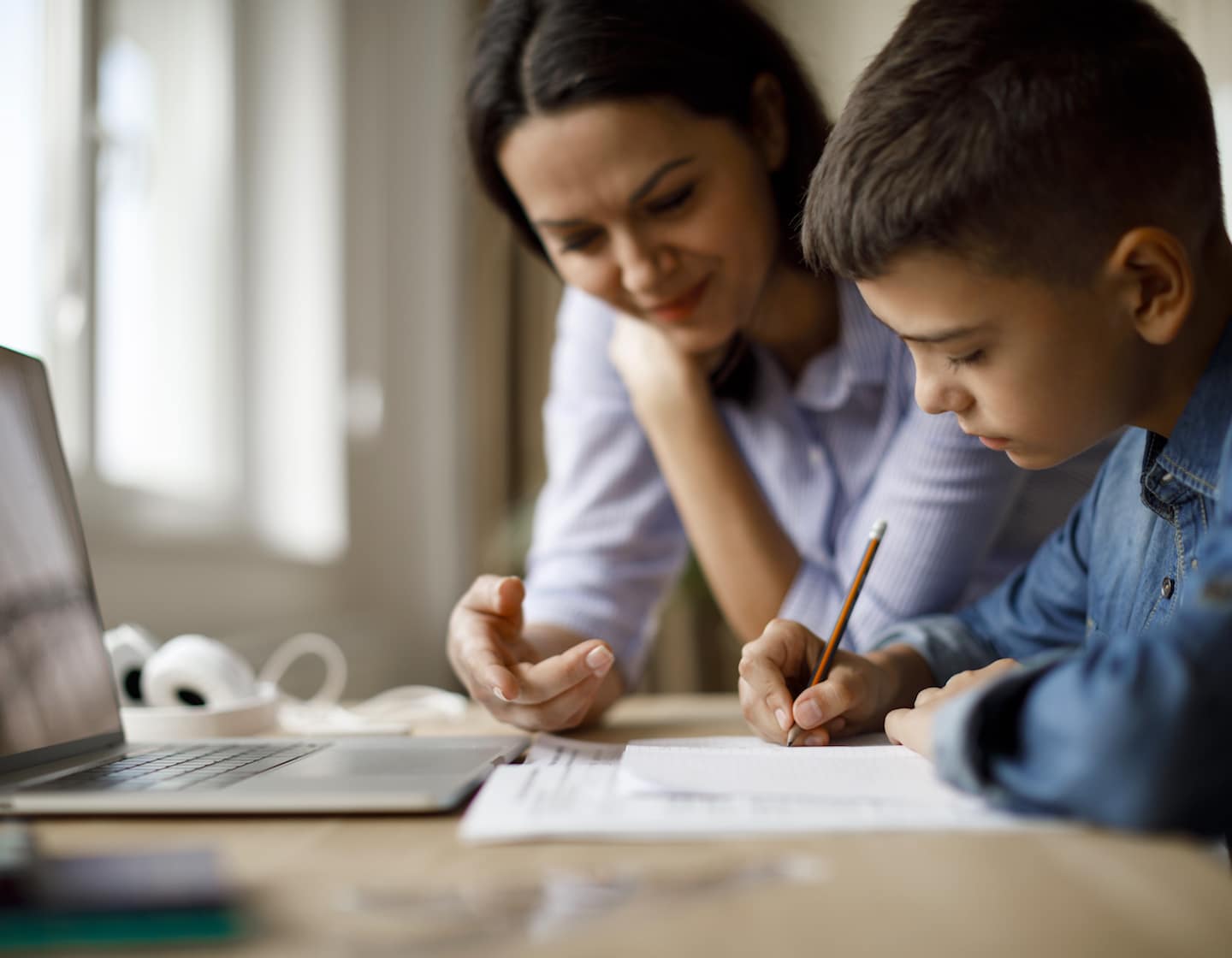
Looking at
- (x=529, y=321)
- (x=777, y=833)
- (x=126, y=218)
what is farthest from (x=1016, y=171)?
(x=529, y=321)

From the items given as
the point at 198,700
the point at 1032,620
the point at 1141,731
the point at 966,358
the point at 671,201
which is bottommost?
the point at 198,700

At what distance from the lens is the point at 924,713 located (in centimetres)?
65

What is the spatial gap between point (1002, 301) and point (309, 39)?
6.96 feet

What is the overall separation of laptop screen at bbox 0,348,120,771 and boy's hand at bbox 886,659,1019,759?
55cm

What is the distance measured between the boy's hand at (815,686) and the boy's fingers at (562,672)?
108 millimetres

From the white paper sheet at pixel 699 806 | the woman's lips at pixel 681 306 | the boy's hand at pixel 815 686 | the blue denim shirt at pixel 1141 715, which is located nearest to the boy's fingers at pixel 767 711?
the boy's hand at pixel 815 686

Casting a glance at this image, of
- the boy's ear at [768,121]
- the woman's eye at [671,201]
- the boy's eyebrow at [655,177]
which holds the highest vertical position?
the boy's ear at [768,121]

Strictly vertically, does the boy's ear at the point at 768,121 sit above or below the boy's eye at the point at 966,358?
above

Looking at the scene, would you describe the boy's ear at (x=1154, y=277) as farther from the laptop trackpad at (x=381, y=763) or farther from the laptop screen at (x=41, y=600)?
the laptop screen at (x=41, y=600)

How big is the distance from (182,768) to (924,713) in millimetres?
455

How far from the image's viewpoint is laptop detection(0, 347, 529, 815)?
1.84 feet

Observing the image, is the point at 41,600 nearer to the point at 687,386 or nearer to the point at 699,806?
the point at 699,806

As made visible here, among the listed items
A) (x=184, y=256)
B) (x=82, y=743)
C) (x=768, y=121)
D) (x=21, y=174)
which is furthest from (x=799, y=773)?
(x=184, y=256)

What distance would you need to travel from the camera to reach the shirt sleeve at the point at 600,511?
1.17 m
